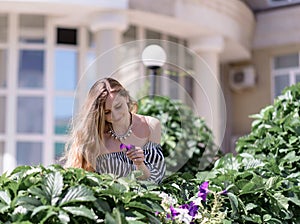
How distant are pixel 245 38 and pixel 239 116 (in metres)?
1.87

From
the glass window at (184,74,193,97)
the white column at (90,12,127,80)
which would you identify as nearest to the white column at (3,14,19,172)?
the white column at (90,12,127,80)

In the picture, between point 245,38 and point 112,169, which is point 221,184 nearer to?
point 112,169

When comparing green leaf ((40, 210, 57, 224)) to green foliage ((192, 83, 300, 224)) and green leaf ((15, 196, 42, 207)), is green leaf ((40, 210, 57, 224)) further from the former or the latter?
green foliage ((192, 83, 300, 224))

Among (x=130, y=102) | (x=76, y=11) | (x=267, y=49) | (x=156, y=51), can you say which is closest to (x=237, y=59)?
(x=267, y=49)

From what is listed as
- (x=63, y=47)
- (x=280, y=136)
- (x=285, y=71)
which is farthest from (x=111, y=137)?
(x=285, y=71)

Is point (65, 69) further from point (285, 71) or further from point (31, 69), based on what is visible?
point (285, 71)

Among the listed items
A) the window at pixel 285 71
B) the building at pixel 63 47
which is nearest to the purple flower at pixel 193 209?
the building at pixel 63 47

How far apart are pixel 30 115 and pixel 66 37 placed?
4.57ft

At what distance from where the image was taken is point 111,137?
3.61 metres

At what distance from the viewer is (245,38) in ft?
39.8

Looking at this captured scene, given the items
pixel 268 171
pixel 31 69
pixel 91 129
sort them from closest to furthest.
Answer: pixel 91 129
pixel 268 171
pixel 31 69

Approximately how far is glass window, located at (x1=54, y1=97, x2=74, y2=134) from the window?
15.7 feet

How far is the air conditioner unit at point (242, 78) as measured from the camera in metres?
12.8

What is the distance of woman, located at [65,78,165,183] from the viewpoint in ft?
11.3
